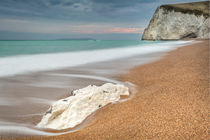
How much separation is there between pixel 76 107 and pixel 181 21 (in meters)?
40.0

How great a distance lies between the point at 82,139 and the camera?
156cm

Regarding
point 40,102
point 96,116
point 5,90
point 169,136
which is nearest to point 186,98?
point 169,136

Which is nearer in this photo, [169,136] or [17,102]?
[169,136]

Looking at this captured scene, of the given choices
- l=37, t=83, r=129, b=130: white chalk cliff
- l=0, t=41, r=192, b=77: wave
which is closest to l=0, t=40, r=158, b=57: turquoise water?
l=0, t=41, r=192, b=77: wave

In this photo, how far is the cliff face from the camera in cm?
3609

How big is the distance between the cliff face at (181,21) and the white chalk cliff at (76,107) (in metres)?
39.3

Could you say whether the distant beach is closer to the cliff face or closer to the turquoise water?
the turquoise water

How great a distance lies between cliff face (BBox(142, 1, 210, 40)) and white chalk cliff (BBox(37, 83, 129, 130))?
3926 centimetres

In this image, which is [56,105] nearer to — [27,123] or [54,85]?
[27,123]

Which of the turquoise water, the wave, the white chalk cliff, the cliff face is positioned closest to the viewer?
the white chalk cliff

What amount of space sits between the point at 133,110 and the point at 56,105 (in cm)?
100

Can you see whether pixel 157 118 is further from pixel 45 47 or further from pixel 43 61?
pixel 45 47

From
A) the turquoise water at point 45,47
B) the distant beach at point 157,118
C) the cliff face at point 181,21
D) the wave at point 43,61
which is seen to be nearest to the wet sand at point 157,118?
the distant beach at point 157,118

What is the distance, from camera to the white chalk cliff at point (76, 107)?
81.4 inches
